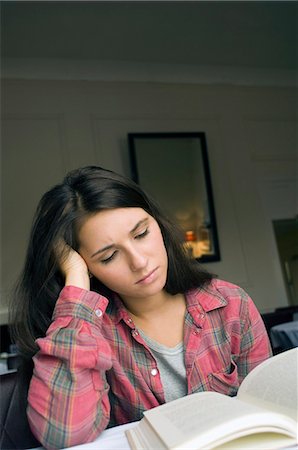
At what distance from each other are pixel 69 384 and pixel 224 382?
349 millimetres

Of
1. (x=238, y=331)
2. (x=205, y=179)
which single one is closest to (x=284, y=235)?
(x=205, y=179)

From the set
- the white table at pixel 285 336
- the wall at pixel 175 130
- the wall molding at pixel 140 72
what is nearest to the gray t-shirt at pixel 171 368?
the white table at pixel 285 336

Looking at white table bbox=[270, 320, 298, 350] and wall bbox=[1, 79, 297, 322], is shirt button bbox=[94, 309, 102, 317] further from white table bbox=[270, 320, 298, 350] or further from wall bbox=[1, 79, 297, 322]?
wall bbox=[1, 79, 297, 322]

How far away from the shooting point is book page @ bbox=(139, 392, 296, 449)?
0.42m

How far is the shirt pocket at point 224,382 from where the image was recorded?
0.81 m

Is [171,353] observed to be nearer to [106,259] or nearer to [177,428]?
[106,259]

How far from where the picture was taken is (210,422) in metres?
0.44

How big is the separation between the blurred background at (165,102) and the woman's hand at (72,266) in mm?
1870

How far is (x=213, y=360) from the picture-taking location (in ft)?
2.73

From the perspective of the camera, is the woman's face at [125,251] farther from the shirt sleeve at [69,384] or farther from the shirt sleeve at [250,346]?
the shirt sleeve at [250,346]

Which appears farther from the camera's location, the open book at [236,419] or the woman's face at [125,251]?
the woman's face at [125,251]

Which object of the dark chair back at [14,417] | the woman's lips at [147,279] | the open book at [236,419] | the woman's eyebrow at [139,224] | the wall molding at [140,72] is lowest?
the dark chair back at [14,417]

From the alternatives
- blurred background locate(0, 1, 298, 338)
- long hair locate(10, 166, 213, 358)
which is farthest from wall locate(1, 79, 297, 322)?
long hair locate(10, 166, 213, 358)

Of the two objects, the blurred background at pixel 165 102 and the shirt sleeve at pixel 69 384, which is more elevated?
the blurred background at pixel 165 102
